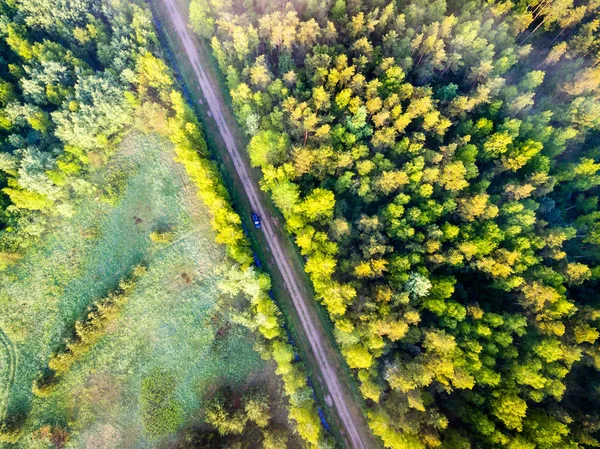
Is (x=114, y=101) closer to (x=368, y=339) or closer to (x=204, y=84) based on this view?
(x=204, y=84)

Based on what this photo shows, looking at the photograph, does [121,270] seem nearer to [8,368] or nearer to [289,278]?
[8,368]

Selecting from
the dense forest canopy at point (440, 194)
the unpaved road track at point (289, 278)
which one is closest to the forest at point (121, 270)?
the unpaved road track at point (289, 278)

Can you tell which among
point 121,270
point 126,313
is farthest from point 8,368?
point 121,270

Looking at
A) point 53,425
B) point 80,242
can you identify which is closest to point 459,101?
point 80,242

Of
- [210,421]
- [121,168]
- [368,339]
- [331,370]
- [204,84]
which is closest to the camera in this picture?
[368,339]

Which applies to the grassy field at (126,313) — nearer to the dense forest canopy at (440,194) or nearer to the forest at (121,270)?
the forest at (121,270)

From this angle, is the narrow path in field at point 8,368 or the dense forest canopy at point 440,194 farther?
the narrow path in field at point 8,368
